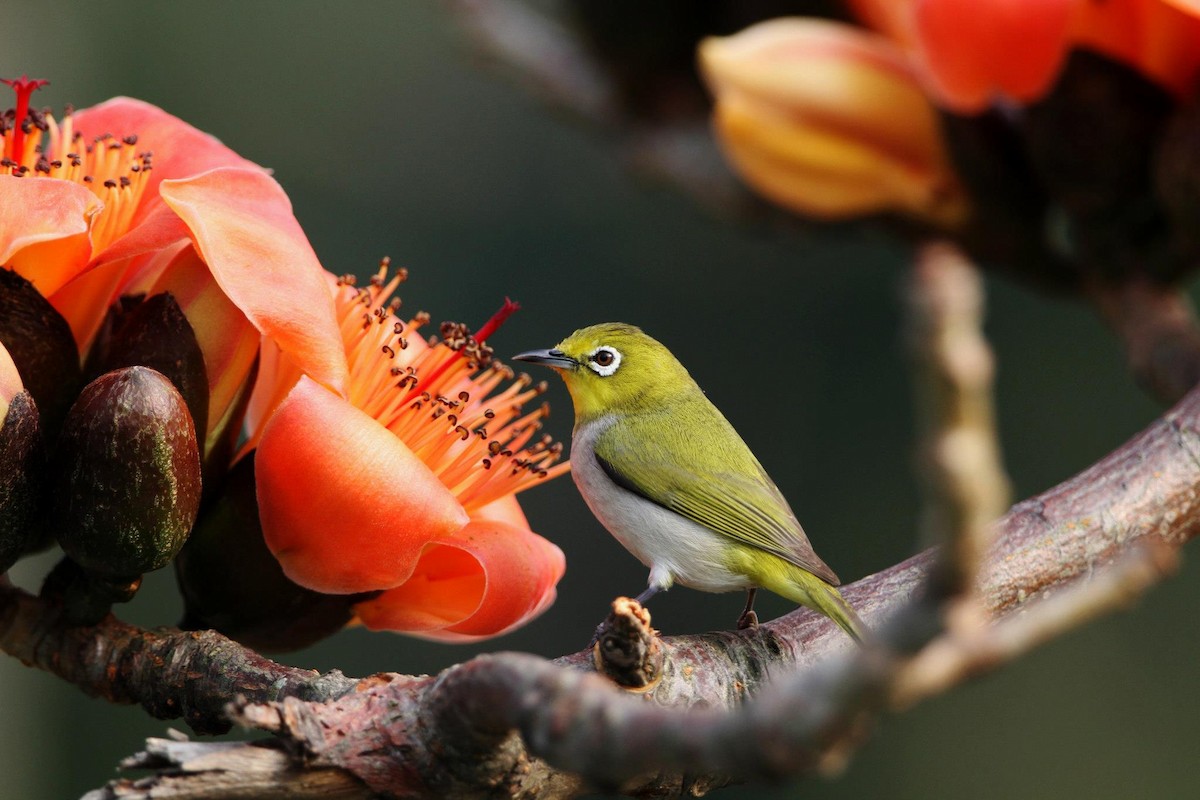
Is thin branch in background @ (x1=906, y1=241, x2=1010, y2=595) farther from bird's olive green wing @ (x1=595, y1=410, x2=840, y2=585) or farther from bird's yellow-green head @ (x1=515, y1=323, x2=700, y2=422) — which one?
bird's yellow-green head @ (x1=515, y1=323, x2=700, y2=422)

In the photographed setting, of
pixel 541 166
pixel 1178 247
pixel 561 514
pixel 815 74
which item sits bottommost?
pixel 561 514

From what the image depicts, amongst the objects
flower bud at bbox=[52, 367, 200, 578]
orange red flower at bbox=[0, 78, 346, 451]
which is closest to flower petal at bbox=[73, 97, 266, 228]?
orange red flower at bbox=[0, 78, 346, 451]

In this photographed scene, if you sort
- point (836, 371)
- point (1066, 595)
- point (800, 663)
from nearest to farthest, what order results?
1. point (1066, 595)
2. point (800, 663)
3. point (836, 371)

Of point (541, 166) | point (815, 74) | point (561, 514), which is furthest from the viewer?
point (541, 166)

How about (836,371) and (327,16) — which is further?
(327,16)

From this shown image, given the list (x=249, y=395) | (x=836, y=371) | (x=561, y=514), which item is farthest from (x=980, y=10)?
(x=836, y=371)

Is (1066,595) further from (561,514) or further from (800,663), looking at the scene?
(561,514)

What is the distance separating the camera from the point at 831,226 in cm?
192

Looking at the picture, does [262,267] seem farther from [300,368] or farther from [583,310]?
[583,310]

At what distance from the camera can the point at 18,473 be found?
2.89ft

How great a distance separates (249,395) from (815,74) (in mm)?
777

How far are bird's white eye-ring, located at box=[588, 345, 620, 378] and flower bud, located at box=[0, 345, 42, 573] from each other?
72 centimetres

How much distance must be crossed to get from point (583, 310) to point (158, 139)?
110 inches

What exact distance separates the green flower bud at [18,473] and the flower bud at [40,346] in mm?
58
